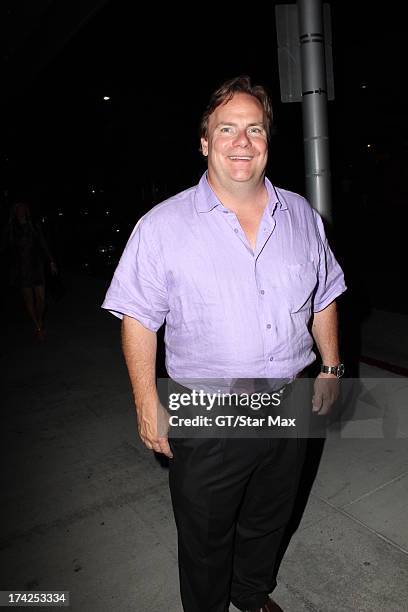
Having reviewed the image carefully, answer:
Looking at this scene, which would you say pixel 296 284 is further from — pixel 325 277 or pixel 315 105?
pixel 315 105

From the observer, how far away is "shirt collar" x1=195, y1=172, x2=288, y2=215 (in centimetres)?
180

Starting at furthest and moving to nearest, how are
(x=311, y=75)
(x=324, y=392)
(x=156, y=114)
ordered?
(x=156, y=114) < (x=311, y=75) < (x=324, y=392)

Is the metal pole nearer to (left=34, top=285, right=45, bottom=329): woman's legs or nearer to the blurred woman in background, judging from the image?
the blurred woman in background

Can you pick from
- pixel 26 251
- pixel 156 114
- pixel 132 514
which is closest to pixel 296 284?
pixel 132 514

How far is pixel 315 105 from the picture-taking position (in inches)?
140

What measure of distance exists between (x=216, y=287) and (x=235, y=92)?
0.80 meters

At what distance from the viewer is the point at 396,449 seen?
10.5ft

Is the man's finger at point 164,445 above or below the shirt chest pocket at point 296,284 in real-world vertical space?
below

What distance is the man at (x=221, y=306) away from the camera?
1745 mm

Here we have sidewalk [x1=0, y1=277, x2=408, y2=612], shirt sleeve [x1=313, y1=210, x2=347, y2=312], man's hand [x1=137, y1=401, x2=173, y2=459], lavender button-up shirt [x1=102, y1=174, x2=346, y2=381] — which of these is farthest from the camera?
sidewalk [x1=0, y1=277, x2=408, y2=612]

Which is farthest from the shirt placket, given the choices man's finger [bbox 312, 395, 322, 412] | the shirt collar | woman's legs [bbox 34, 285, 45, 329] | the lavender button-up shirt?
woman's legs [bbox 34, 285, 45, 329]

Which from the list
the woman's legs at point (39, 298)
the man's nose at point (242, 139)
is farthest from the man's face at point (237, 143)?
the woman's legs at point (39, 298)

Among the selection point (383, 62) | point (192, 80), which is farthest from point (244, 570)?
point (383, 62)

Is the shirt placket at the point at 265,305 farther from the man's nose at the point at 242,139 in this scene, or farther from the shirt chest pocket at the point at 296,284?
the man's nose at the point at 242,139
